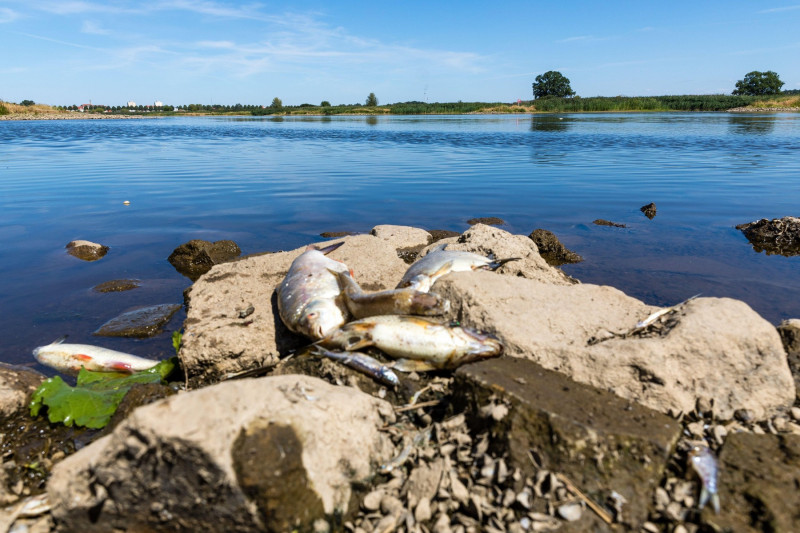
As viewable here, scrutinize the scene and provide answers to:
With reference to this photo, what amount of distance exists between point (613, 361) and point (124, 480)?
336cm

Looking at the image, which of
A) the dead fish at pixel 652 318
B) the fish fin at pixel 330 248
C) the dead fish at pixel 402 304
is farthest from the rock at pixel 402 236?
the dead fish at pixel 652 318

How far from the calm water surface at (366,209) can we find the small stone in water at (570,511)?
507cm

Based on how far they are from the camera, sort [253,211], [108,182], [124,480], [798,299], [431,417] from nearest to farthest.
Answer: [124,480] < [431,417] < [798,299] < [253,211] < [108,182]

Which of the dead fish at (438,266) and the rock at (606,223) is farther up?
the dead fish at (438,266)

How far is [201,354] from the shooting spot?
5.03 m

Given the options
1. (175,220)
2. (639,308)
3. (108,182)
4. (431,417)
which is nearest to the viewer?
(431,417)

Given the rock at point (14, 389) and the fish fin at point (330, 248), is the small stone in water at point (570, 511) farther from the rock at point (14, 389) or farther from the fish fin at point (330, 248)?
the fish fin at point (330, 248)

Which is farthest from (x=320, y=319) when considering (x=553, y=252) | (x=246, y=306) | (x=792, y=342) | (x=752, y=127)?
(x=752, y=127)

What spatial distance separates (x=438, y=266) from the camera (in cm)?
597

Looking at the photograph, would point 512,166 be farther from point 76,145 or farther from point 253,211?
point 76,145

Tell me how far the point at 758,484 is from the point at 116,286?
877cm

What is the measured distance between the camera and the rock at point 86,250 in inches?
390

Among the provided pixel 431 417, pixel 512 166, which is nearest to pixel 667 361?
pixel 431 417

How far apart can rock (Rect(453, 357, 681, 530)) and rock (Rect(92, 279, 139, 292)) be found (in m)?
6.94
